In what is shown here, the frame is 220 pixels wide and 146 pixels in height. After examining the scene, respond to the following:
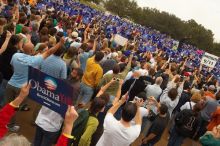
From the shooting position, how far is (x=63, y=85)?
3.54m

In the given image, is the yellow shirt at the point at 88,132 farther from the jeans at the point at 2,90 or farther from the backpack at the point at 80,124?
the jeans at the point at 2,90

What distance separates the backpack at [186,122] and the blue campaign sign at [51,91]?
4.62 meters

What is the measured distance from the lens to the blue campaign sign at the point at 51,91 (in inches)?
138

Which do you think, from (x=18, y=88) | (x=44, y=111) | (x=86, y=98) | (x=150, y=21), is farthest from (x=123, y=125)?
(x=150, y=21)

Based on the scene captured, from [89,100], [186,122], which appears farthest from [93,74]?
→ [186,122]

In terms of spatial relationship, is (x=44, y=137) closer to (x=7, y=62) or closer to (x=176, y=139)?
(x=7, y=62)

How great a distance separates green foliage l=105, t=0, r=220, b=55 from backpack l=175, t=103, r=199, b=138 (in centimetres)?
7894

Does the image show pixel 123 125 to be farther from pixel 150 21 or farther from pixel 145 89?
pixel 150 21

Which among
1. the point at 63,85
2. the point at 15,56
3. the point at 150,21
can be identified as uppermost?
the point at 63,85

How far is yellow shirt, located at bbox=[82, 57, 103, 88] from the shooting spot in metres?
7.60

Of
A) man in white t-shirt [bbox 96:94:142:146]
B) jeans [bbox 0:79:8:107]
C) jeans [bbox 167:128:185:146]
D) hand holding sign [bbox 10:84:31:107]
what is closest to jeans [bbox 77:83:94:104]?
jeans [bbox 0:79:8:107]

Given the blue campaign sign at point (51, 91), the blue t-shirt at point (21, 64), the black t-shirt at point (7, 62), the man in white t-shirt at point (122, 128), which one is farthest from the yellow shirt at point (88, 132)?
the black t-shirt at point (7, 62)

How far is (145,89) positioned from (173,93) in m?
0.92

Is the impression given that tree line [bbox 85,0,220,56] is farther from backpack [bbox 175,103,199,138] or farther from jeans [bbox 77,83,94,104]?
jeans [bbox 77,83,94,104]
